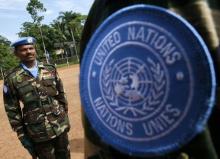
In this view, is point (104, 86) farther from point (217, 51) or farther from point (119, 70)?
point (217, 51)

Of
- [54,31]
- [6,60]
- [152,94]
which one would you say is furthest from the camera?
[54,31]

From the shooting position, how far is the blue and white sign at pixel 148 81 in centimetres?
88

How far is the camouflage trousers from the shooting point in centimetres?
530

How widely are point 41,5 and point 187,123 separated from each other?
5574 cm

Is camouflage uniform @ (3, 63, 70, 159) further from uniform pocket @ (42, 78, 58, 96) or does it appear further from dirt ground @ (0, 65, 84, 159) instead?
dirt ground @ (0, 65, 84, 159)

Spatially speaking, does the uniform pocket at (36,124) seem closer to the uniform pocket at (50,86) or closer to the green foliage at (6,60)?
the uniform pocket at (50,86)

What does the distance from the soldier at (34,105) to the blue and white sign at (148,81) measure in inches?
167

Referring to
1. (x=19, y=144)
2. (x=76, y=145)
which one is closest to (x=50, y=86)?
(x=76, y=145)

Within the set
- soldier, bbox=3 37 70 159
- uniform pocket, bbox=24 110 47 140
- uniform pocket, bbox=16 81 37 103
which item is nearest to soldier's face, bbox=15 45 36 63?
soldier, bbox=3 37 70 159

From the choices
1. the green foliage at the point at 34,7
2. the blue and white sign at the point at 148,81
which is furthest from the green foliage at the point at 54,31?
the blue and white sign at the point at 148,81

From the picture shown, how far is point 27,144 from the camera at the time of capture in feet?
17.2

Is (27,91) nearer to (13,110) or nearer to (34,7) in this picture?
(13,110)

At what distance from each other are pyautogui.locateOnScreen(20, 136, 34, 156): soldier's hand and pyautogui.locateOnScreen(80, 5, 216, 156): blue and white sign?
435 cm

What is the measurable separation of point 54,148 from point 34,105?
1.94 ft
